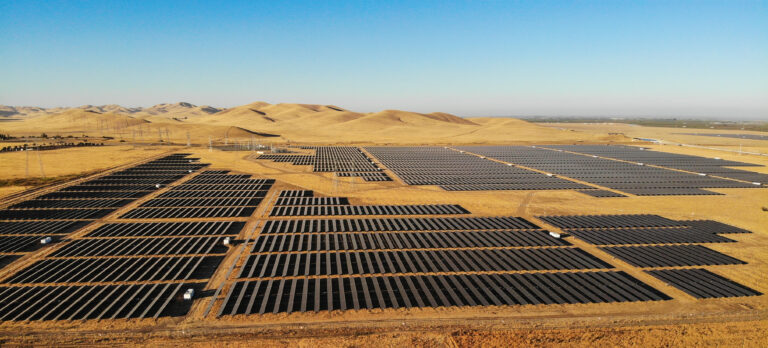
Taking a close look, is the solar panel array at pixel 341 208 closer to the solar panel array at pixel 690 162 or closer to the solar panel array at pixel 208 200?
the solar panel array at pixel 208 200

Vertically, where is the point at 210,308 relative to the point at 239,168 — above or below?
below

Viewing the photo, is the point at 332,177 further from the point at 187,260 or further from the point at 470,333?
the point at 470,333

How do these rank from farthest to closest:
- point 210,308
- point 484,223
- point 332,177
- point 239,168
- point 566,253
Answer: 1. point 239,168
2. point 332,177
3. point 484,223
4. point 566,253
5. point 210,308

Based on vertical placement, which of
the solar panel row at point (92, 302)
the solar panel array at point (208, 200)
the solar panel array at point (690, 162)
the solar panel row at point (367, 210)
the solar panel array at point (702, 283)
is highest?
the solar panel array at point (690, 162)

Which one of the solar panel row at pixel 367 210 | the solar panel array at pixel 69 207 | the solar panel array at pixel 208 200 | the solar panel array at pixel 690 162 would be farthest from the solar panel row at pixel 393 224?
the solar panel array at pixel 690 162

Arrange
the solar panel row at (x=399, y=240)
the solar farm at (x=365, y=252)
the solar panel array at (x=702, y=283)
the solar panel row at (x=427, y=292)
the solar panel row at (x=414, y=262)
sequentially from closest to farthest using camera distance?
the solar farm at (x=365, y=252)
the solar panel row at (x=427, y=292)
the solar panel array at (x=702, y=283)
the solar panel row at (x=414, y=262)
the solar panel row at (x=399, y=240)

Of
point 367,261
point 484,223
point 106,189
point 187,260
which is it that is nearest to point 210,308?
point 187,260
